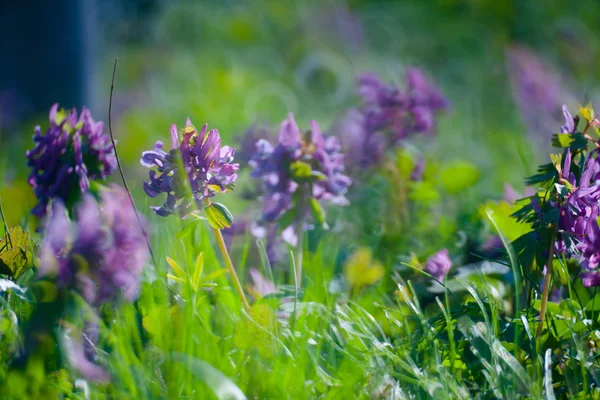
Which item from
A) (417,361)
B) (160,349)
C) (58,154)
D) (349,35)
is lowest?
(417,361)

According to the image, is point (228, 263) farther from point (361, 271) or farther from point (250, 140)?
point (250, 140)

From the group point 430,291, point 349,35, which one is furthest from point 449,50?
point 430,291

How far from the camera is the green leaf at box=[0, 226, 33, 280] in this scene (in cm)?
111

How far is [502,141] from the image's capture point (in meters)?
3.08

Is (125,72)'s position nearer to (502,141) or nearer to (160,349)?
(502,141)

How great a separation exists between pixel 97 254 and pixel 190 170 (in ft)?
0.68

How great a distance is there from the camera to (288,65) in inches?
222

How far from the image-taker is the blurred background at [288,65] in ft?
10.8

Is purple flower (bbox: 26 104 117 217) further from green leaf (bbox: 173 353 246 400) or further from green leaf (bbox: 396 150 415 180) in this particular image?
green leaf (bbox: 396 150 415 180)

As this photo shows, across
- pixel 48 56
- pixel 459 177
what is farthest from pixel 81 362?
pixel 48 56

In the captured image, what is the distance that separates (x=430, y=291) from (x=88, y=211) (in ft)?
2.19

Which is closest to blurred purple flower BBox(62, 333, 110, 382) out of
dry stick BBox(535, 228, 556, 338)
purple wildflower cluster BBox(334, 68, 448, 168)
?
dry stick BBox(535, 228, 556, 338)

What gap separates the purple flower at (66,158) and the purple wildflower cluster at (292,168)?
1.05 ft

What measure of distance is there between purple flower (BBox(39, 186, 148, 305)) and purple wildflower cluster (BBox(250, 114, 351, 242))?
1.14 feet
